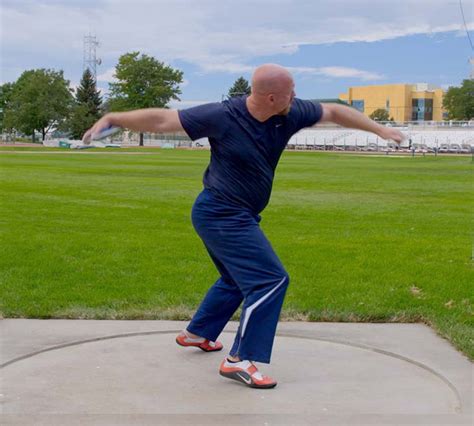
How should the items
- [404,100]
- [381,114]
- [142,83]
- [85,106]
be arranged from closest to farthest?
[142,83]
[85,106]
[381,114]
[404,100]

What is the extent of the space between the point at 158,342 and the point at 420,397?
2019 mm

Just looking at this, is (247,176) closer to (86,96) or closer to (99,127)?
(99,127)

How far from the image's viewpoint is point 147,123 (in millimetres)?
4543

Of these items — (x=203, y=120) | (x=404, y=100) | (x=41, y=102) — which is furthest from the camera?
(x=404, y=100)

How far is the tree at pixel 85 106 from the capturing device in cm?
10519

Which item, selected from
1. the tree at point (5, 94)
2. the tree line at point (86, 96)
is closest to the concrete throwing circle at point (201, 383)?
the tree line at point (86, 96)

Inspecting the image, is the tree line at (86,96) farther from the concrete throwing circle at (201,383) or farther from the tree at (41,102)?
the concrete throwing circle at (201,383)

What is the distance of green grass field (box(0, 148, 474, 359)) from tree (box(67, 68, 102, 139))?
8973 cm

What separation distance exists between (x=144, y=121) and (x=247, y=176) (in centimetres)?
70

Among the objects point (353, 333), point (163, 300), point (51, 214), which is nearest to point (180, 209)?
point (51, 214)

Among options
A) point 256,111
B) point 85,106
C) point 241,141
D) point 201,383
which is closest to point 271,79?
point 256,111

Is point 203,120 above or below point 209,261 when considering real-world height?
above

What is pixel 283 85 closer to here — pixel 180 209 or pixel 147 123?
pixel 147 123

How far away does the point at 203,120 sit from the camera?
4590 mm
